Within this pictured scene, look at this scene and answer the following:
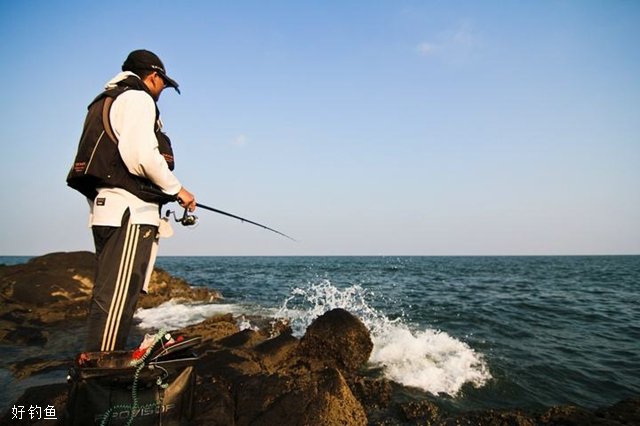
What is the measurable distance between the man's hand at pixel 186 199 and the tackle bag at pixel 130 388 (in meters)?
1.13

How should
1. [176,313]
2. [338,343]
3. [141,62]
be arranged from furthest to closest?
[176,313] → [338,343] → [141,62]

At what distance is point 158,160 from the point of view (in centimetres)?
259

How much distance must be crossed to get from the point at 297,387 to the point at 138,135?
3.17 m

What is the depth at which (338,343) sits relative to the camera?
6160mm

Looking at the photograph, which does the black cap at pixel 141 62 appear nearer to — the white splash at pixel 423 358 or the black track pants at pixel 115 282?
the black track pants at pixel 115 282

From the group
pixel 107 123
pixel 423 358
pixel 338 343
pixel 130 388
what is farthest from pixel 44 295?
pixel 130 388

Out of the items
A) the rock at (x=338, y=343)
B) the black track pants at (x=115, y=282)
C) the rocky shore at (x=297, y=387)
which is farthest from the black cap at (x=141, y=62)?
the rock at (x=338, y=343)

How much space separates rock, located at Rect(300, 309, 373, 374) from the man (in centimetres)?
404

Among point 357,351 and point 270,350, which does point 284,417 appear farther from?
point 357,351

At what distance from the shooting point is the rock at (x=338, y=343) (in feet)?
20.1

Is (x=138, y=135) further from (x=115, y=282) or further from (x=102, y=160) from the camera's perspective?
(x=115, y=282)

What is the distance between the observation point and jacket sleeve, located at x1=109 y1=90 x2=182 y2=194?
100 inches

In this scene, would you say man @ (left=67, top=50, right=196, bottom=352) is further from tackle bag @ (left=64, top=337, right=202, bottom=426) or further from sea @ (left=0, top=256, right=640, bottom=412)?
sea @ (left=0, top=256, right=640, bottom=412)

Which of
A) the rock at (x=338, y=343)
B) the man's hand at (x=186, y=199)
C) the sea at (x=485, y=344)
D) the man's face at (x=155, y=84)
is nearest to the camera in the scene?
the man's hand at (x=186, y=199)
